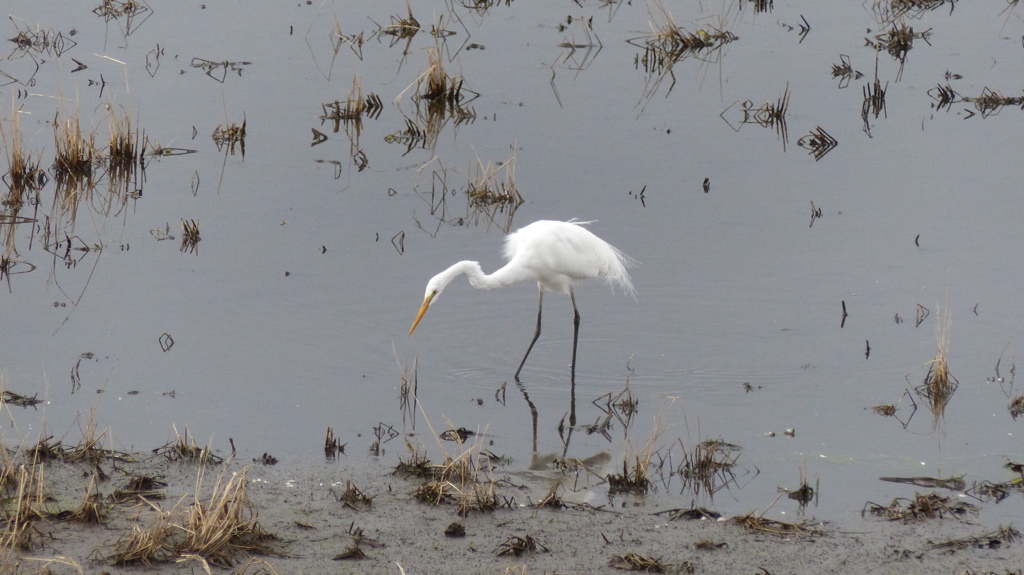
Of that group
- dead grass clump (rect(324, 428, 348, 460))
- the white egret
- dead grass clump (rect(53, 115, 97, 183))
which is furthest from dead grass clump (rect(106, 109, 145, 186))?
dead grass clump (rect(324, 428, 348, 460))

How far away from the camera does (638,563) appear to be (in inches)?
192

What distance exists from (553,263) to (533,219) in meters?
2.07

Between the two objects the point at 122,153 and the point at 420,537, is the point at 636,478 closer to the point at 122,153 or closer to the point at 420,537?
the point at 420,537

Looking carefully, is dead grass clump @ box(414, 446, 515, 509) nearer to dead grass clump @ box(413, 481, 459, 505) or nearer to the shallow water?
dead grass clump @ box(413, 481, 459, 505)

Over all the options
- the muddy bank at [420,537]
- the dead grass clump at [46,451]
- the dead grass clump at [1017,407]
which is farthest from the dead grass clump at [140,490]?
the dead grass clump at [1017,407]

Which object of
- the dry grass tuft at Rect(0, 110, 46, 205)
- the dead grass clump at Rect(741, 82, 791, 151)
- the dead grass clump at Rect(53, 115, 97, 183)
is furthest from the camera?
the dead grass clump at Rect(741, 82, 791, 151)

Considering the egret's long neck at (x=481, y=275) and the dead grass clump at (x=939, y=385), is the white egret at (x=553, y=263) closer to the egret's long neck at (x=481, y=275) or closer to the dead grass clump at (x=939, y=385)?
the egret's long neck at (x=481, y=275)

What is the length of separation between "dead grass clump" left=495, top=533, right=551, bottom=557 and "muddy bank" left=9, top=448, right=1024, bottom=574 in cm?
1

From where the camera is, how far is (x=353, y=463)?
6137 millimetres

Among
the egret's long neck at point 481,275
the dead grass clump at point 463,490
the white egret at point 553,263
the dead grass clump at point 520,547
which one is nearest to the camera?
the dead grass clump at point 520,547

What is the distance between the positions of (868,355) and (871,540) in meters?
2.74

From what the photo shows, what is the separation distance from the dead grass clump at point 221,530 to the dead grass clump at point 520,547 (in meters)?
1.01

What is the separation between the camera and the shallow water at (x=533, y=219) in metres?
6.81

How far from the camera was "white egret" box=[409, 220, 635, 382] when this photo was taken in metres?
8.03
